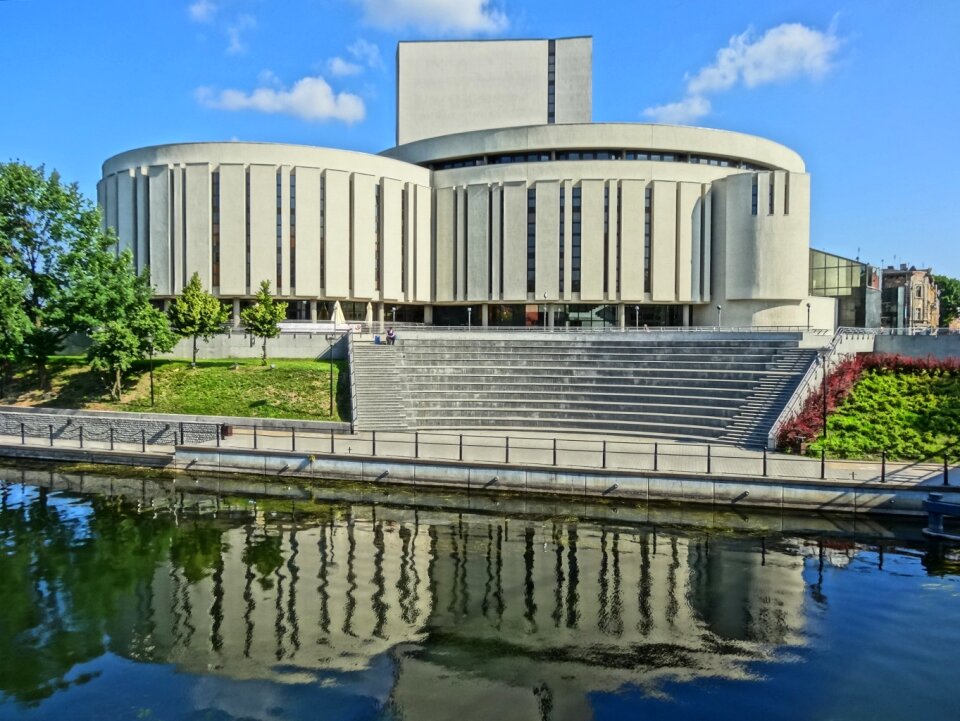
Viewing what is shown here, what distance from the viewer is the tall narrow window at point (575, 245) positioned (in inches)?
2314

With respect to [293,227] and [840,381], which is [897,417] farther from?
[293,227]

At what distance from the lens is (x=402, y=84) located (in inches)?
2985

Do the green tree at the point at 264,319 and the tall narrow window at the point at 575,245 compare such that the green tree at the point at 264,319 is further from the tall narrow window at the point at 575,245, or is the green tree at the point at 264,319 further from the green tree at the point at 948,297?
the green tree at the point at 948,297

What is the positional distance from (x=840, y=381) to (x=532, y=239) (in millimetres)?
33897

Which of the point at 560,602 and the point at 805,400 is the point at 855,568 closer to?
the point at 560,602

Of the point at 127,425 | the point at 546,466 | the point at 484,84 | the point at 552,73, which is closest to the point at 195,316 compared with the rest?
the point at 127,425

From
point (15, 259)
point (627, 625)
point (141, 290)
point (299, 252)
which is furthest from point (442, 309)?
point (627, 625)

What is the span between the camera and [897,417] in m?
27.2

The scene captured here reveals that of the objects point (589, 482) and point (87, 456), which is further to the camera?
point (87, 456)

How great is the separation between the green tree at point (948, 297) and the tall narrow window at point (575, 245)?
82.9 metres

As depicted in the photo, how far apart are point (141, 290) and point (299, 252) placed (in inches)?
728

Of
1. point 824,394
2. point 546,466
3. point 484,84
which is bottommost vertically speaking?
point 546,466

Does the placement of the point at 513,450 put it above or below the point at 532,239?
below

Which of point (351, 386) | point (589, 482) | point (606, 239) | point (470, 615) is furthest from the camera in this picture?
point (606, 239)
